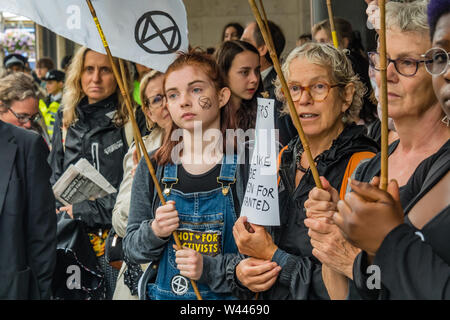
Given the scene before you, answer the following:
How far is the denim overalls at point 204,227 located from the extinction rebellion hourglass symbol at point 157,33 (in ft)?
3.02

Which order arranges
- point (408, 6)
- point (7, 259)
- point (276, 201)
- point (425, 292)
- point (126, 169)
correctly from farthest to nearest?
point (126, 169)
point (7, 259)
point (276, 201)
point (408, 6)
point (425, 292)

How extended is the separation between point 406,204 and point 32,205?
81.3 inches

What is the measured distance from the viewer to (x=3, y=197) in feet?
10.8

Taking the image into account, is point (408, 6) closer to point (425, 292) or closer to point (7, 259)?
point (425, 292)

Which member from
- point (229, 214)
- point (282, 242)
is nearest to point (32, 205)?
point (229, 214)

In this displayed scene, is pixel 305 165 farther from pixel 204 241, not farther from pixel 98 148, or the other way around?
pixel 98 148

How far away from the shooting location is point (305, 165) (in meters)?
2.85

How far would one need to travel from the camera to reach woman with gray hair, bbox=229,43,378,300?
2645 mm

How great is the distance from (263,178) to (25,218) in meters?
1.39

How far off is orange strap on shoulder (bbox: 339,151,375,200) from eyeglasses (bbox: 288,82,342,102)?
33 cm

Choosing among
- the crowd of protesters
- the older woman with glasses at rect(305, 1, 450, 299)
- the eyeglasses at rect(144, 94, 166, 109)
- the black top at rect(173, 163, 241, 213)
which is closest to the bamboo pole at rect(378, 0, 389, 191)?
the crowd of protesters

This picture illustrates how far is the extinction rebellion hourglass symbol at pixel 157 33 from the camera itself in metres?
3.57

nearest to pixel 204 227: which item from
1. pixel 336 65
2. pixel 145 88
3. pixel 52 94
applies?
pixel 336 65

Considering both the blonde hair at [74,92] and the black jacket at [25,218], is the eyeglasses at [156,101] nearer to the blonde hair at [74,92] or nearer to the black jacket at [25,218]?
the blonde hair at [74,92]
